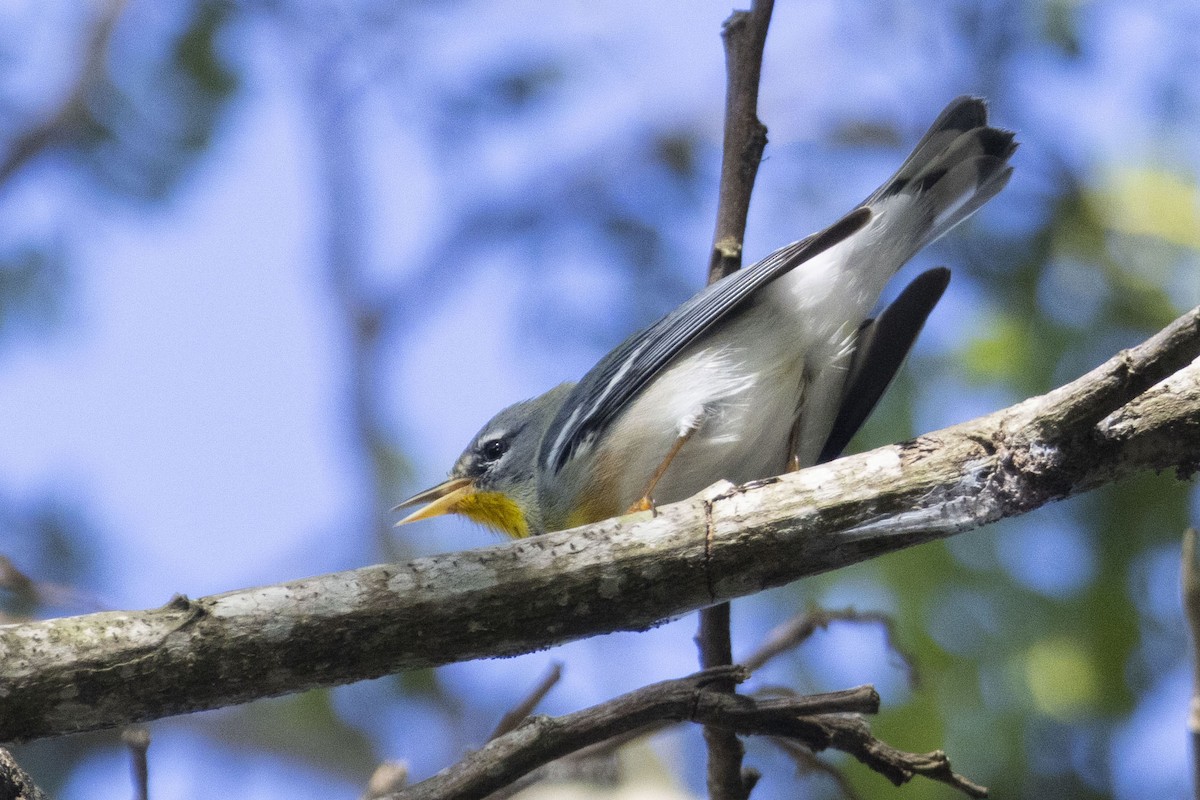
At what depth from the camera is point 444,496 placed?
527 centimetres

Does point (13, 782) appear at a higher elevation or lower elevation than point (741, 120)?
lower

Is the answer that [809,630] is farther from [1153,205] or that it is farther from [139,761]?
[1153,205]

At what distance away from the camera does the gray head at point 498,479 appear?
5105mm

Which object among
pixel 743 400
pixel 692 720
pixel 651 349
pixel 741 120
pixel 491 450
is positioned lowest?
→ pixel 692 720

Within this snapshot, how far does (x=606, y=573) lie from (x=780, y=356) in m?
1.80

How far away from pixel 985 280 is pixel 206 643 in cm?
471

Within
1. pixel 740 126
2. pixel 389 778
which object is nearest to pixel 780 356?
pixel 740 126

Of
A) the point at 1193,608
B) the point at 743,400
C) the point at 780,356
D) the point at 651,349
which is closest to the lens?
the point at 1193,608

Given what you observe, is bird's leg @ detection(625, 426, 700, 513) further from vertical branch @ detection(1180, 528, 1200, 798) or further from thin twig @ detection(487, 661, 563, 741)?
vertical branch @ detection(1180, 528, 1200, 798)

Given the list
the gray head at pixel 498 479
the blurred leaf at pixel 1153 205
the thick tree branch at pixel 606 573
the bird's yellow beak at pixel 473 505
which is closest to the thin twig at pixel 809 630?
the thick tree branch at pixel 606 573

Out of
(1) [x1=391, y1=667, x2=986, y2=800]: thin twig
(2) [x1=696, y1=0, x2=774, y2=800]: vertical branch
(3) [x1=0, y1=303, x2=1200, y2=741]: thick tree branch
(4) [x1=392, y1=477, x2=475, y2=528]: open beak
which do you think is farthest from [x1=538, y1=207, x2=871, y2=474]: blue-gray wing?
(1) [x1=391, y1=667, x2=986, y2=800]: thin twig

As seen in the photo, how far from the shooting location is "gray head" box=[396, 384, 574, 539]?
16.8ft

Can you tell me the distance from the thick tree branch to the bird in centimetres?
120

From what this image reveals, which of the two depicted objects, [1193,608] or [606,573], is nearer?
[606,573]
